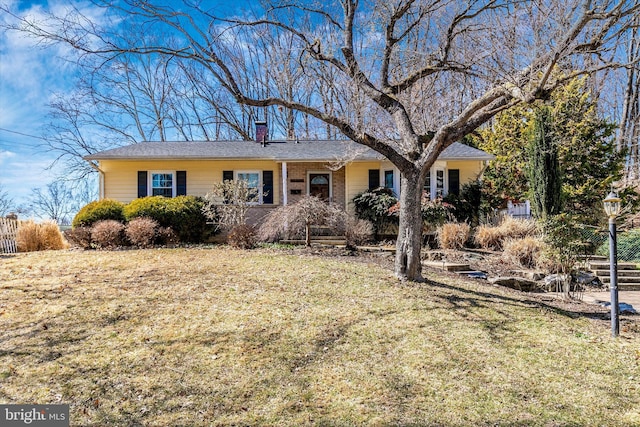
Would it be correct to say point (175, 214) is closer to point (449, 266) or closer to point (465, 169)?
point (449, 266)

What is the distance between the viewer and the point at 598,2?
558 centimetres

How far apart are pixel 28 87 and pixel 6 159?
14.5ft

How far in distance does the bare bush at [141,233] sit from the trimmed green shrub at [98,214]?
1.33 meters

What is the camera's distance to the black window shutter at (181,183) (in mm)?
14836

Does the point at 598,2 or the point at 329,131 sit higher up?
the point at 329,131

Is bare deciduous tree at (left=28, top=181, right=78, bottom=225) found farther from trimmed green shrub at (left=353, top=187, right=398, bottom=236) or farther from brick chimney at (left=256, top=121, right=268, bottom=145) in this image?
trimmed green shrub at (left=353, top=187, right=398, bottom=236)

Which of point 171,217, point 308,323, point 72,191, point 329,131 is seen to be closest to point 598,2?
point 308,323

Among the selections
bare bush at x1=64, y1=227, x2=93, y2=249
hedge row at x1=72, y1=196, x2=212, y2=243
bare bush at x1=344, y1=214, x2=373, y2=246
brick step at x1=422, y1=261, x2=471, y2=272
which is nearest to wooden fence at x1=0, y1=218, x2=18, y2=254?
hedge row at x1=72, y1=196, x2=212, y2=243

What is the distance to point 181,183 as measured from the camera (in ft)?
48.8

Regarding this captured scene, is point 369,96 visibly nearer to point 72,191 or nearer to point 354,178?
point 354,178

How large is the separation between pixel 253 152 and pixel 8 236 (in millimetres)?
8459

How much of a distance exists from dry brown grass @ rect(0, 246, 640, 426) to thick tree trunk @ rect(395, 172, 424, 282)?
0.38 metres

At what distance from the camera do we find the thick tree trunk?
7.46 metres

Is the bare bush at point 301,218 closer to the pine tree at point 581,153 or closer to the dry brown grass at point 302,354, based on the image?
the dry brown grass at point 302,354
